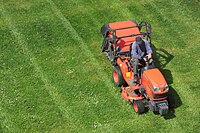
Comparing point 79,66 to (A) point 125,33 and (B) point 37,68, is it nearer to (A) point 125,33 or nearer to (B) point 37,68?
(B) point 37,68

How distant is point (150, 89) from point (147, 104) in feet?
2.25

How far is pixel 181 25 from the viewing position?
1691 centimetres

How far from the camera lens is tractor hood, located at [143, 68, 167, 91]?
1221cm

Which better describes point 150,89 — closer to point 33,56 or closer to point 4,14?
point 33,56

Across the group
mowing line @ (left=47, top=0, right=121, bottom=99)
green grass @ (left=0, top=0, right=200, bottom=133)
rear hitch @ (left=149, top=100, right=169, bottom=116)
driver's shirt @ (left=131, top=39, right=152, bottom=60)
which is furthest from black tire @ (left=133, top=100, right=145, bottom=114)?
driver's shirt @ (left=131, top=39, right=152, bottom=60)

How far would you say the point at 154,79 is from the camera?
485 inches

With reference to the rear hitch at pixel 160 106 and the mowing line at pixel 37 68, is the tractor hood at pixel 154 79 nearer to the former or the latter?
the rear hitch at pixel 160 106

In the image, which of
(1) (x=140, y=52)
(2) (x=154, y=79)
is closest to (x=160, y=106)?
(2) (x=154, y=79)

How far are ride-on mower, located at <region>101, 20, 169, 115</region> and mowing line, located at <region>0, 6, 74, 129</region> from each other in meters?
1.95

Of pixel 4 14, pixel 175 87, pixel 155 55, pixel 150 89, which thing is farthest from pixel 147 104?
pixel 4 14

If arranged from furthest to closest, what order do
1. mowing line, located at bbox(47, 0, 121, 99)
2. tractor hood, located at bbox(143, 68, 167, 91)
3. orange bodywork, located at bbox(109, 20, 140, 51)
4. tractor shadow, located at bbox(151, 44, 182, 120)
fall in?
mowing line, located at bbox(47, 0, 121, 99) → orange bodywork, located at bbox(109, 20, 140, 51) → tractor shadow, located at bbox(151, 44, 182, 120) → tractor hood, located at bbox(143, 68, 167, 91)

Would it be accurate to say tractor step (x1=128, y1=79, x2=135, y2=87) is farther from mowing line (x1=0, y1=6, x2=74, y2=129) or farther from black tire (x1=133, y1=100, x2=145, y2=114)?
mowing line (x1=0, y1=6, x2=74, y2=129)

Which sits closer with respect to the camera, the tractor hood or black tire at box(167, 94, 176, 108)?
the tractor hood

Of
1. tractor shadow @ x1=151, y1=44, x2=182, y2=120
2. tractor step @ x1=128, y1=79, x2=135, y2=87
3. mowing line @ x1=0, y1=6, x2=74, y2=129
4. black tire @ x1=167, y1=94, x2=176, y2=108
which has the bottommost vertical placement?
mowing line @ x1=0, y1=6, x2=74, y2=129
